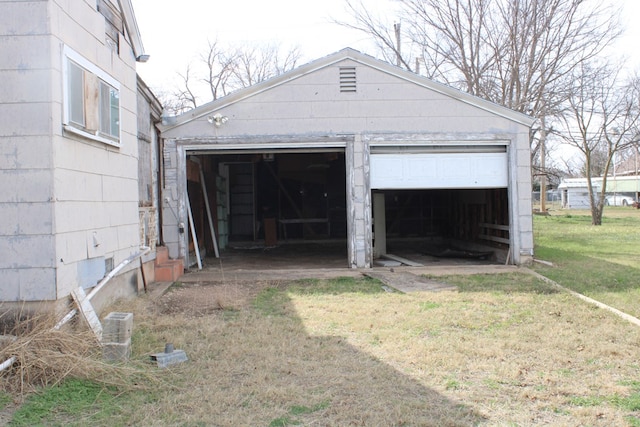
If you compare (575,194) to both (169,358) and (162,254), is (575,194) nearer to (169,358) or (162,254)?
(162,254)

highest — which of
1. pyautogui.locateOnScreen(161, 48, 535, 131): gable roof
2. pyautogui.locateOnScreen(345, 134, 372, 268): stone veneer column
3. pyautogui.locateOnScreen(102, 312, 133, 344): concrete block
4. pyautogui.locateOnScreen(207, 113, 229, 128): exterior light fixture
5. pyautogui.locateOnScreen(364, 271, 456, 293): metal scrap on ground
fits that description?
pyautogui.locateOnScreen(161, 48, 535, 131): gable roof

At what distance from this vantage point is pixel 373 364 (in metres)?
4.71

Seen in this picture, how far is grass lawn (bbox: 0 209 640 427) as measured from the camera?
12.0 feet

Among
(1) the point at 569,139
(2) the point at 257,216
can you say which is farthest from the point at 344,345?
(1) the point at 569,139

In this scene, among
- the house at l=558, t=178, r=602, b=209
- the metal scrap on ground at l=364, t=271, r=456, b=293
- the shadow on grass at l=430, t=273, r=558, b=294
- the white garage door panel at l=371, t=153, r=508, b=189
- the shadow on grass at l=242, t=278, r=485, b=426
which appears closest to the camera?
the shadow on grass at l=242, t=278, r=485, b=426

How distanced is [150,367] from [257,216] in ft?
41.5

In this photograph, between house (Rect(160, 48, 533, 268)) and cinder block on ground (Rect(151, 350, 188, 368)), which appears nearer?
cinder block on ground (Rect(151, 350, 188, 368))

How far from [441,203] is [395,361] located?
12.6 m

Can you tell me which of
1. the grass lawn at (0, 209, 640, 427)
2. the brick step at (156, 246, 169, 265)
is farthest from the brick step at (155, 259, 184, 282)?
the grass lawn at (0, 209, 640, 427)

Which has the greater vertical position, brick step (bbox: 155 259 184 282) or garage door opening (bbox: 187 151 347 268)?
garage door opening (bbox: 187 151 347 268)

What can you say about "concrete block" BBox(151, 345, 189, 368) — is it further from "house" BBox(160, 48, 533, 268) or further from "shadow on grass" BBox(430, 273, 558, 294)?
"house" BBox(160, 48, 533, 268)

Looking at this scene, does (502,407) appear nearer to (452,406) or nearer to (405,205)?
(452,406)

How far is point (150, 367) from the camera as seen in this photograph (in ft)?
14.9

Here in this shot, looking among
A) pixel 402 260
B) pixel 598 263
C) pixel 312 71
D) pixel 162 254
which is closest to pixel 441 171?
pixel 402 260
